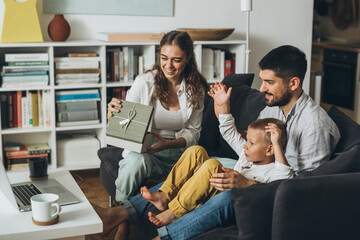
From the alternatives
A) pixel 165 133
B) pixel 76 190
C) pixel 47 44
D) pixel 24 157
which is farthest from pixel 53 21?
pixel 76 190

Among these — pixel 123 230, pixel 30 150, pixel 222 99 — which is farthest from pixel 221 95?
pixel 30 150

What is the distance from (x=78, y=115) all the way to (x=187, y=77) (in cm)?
118

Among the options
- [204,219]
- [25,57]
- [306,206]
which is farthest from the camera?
[25,57]

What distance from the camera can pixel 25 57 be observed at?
349cm

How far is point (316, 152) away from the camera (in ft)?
6.82

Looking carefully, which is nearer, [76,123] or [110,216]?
[110,216]

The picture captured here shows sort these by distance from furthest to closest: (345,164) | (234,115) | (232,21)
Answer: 1. (232,21)
2. (234,115)
3. (345,164)

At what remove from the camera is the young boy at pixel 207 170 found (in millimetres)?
2121

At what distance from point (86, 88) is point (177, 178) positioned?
1659 mm

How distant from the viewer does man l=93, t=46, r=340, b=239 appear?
2.03 metres

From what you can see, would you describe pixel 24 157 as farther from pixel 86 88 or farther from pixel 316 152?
pixel 316 152

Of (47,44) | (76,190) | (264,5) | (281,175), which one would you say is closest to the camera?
(281,175)

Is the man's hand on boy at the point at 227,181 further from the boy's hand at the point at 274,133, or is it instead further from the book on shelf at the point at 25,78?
the book on shelf at the point at 25,78

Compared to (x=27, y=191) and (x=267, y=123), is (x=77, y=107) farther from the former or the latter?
(x=267, y=123)
